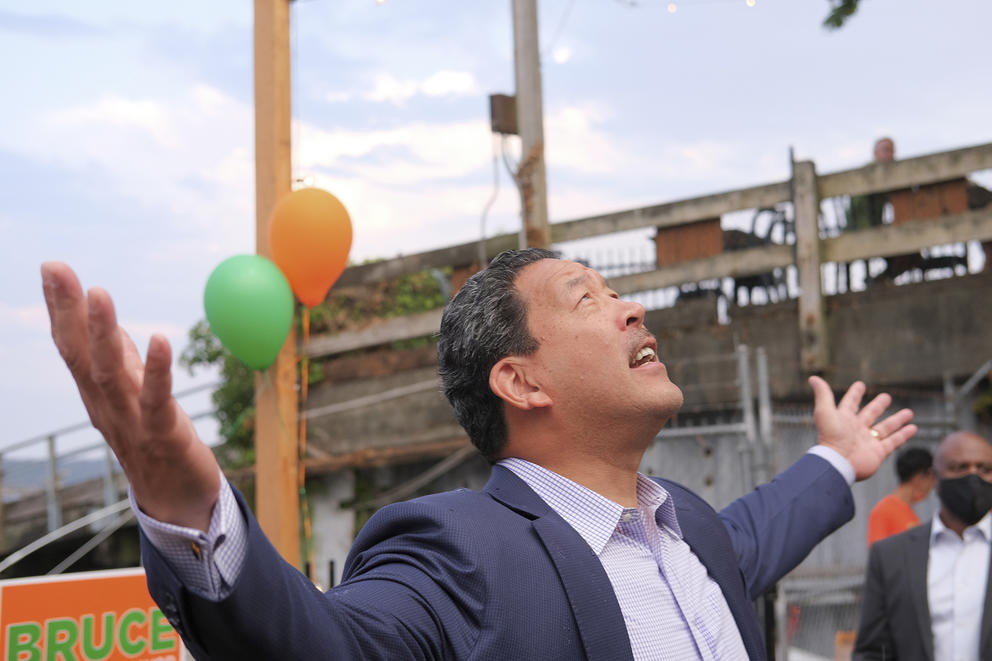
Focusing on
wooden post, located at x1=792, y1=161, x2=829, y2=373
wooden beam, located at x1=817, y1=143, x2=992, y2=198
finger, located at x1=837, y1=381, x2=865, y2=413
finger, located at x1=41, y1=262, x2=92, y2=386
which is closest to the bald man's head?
wooden beam, located at x1=817, y1=143, x2=992, y2=198

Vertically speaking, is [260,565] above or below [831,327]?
below

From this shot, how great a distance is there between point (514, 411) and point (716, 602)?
1.79ft

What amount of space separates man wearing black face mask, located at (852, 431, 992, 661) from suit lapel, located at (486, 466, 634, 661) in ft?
7.96

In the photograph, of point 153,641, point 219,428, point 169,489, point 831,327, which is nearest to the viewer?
point 169,489

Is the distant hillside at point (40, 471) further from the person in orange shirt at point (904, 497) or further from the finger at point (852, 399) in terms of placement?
the finger at point (852, 399)

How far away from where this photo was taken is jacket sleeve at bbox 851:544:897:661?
3.67 m

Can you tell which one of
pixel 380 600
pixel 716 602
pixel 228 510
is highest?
pixel 228 510

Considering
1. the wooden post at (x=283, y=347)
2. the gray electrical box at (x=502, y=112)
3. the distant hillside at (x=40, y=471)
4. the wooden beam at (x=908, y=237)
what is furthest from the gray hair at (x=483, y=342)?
the distant hillside at (x=40, y=471)

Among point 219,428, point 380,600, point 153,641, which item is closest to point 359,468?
point 219,428

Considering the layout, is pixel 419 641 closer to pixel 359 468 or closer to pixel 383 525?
pixel 383 525

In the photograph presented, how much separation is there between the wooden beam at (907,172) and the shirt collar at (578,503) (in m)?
5.93

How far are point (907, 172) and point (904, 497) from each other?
2.92 metres

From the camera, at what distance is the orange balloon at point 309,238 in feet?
16.2

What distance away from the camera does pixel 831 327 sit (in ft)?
23.7
